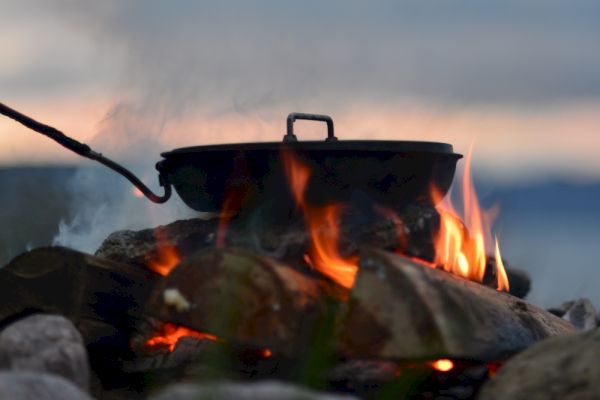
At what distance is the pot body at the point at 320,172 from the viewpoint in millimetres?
4348

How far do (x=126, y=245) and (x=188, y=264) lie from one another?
1106mm

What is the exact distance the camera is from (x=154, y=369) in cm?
440

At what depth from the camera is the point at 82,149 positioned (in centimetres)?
509

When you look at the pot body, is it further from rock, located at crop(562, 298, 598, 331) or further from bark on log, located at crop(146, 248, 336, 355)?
rock, located at crop(562, 298, 598, 331)

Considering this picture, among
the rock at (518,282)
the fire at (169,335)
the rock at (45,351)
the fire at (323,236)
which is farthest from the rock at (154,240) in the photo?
the rock at (518,282)

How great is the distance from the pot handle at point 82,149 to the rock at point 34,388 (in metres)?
2.23

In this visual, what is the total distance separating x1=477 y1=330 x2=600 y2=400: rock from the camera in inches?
127

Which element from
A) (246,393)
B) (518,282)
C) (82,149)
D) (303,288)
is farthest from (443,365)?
(518,282)

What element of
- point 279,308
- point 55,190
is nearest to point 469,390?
point 279,308

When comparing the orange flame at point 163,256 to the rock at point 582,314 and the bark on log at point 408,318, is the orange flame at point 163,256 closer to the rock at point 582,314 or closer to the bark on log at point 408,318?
the bark on log at point 408,318

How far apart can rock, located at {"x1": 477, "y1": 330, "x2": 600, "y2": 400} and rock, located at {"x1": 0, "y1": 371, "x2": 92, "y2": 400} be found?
1.52 meters

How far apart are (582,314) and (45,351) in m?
4.93

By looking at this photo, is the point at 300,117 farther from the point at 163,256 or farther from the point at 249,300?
the point at 249,300

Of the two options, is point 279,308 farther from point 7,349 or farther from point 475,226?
point 475,226
